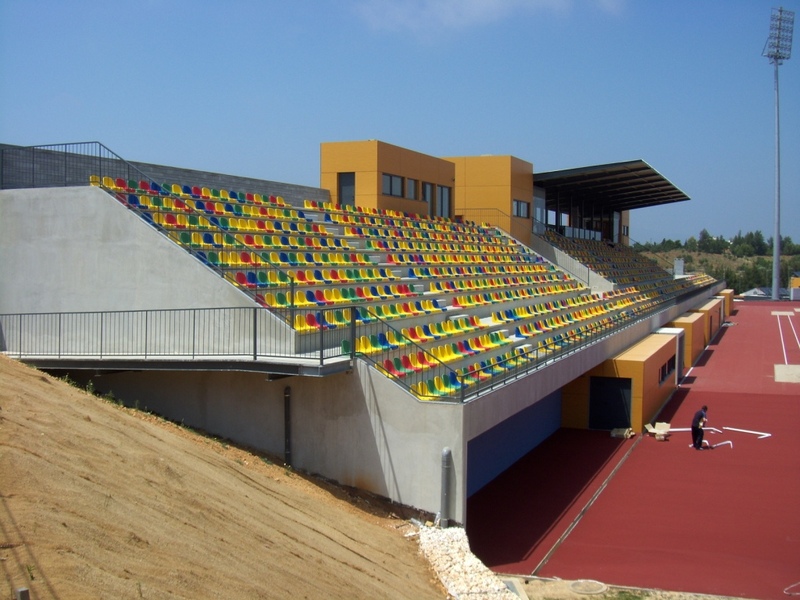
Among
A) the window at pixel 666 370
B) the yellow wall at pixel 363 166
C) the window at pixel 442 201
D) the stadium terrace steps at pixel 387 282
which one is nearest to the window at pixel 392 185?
the yellow wall at pixel 363 166

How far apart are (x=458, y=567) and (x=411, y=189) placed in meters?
19.9

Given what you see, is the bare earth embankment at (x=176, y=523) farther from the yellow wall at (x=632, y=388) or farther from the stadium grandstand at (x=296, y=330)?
the yellow wall at (x=632, y=388)

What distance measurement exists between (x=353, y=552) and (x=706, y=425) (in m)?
15.1

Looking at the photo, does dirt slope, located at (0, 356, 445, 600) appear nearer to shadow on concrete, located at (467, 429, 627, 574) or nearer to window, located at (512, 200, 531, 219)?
shadow on concrete, located at (467, 429, 627, 574)

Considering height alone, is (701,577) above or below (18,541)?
below

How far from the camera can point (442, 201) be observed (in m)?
32.1

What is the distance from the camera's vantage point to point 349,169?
1073 inches

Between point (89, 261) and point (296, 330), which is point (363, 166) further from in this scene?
point (296, 330)

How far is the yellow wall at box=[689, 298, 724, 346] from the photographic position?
137 feet

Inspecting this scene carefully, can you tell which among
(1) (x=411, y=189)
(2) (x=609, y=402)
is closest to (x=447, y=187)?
(1) (x=411, y=189)

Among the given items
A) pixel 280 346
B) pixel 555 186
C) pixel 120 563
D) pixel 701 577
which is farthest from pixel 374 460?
pixel 555 186

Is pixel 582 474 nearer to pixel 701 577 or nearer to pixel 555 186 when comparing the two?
pixel 701 577

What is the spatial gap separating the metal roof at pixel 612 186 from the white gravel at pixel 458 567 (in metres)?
25.2

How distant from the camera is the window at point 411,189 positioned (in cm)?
2917
